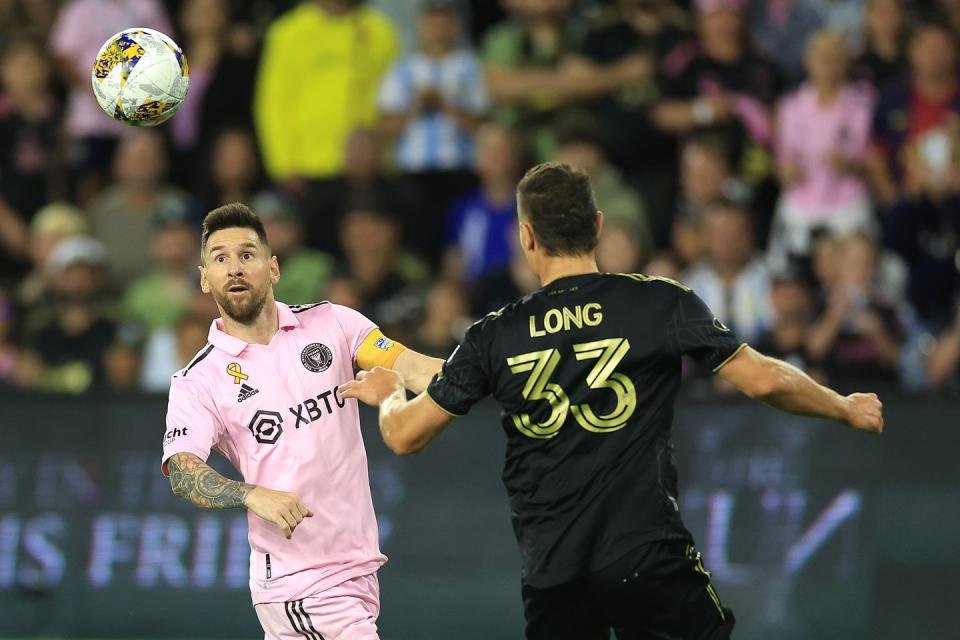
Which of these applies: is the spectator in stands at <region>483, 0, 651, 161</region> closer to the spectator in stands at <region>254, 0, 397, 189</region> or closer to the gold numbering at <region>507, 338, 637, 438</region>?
the spectator in stands at <region>254, 0, 397, 189</region>

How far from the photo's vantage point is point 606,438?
5430mm

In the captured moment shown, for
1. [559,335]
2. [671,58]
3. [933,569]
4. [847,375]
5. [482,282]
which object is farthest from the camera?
[671,58]

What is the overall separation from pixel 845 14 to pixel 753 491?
465 centimetres

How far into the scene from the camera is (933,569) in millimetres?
9688

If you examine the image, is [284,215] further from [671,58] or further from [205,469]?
[205,469]

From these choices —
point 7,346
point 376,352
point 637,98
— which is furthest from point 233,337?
point 637,98

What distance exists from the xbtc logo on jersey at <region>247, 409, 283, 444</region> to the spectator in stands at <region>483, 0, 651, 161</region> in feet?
22.2

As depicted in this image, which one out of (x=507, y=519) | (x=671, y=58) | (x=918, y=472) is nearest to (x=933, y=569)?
Answer: (x=918, y=472)

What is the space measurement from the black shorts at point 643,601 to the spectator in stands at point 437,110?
24.0 feet

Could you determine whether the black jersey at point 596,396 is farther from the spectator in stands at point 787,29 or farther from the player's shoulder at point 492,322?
the spectator in stands at point 787,29

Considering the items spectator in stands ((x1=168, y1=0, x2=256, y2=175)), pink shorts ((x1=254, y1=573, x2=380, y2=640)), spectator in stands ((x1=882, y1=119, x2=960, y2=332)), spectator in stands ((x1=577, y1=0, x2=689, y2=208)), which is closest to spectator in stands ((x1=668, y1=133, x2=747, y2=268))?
spectator in stands ((x1=577, y1=0, x2=689, y2=208))

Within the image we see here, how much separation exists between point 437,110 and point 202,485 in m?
7.36

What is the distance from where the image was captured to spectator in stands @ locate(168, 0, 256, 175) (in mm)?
13180

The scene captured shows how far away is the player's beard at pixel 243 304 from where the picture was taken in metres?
6.05
